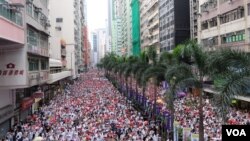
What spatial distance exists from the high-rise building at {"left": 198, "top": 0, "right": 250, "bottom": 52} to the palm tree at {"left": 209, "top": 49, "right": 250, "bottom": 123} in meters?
16.7

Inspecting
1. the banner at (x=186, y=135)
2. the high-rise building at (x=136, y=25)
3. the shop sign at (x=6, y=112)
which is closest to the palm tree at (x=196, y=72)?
the banner at (x=186, y=135)

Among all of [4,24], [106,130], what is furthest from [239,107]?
[4,24]

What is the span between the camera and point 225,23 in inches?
1774

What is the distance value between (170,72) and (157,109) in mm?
14064

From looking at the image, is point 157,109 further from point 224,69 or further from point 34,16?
point 224,69

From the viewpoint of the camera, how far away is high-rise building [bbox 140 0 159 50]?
297 ft

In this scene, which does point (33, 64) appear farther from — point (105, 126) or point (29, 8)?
point (105, 126)

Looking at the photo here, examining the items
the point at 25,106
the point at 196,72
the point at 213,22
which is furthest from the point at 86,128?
the point at 213,22

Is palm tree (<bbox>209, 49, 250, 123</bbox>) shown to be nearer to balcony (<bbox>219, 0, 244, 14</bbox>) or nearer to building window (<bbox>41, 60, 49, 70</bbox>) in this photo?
balcony (<bbox>219, 0, 244, 14</bbox>)

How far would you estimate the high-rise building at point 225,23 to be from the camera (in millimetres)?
39156

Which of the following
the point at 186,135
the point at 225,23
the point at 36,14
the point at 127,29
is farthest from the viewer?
the point at 127,29

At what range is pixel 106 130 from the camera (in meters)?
27.6

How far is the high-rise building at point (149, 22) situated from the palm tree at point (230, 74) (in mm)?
65744

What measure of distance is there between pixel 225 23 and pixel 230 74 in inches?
1206
